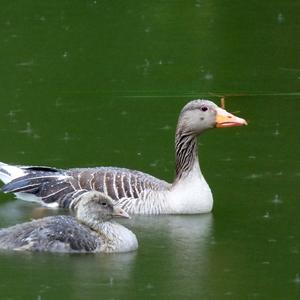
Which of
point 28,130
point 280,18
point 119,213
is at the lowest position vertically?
point 119,213

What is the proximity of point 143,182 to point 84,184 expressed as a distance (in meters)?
0.51

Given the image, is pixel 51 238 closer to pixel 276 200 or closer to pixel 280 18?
pixel 276 200

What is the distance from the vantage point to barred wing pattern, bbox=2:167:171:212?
43.0ft

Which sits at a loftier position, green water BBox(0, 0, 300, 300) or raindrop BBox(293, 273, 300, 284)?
green water BBox(0, 0, 300, 300)

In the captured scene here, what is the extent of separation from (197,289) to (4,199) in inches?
124

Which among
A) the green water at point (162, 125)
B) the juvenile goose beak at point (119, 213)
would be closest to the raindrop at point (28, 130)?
the green water at point (162, 125)

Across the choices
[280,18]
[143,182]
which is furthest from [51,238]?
[280,18]

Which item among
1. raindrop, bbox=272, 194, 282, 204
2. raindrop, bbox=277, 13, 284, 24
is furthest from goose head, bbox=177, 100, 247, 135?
raindrop, bbox=277, 13, 284, 24

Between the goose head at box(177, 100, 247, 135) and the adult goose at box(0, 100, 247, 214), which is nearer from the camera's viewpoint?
the adult goose at box(0, 100, 247, 214)

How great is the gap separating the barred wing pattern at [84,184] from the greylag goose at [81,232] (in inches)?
40.2

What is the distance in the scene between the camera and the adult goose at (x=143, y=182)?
42.9ft

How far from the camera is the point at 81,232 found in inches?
465

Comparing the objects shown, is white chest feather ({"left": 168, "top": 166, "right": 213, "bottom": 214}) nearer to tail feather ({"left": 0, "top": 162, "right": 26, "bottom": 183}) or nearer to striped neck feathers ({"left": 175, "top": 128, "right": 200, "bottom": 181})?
striped neck feathers ({"left": 175, "top": 128, "right": 200, "bottom": 181})

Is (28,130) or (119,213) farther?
(28,130)
